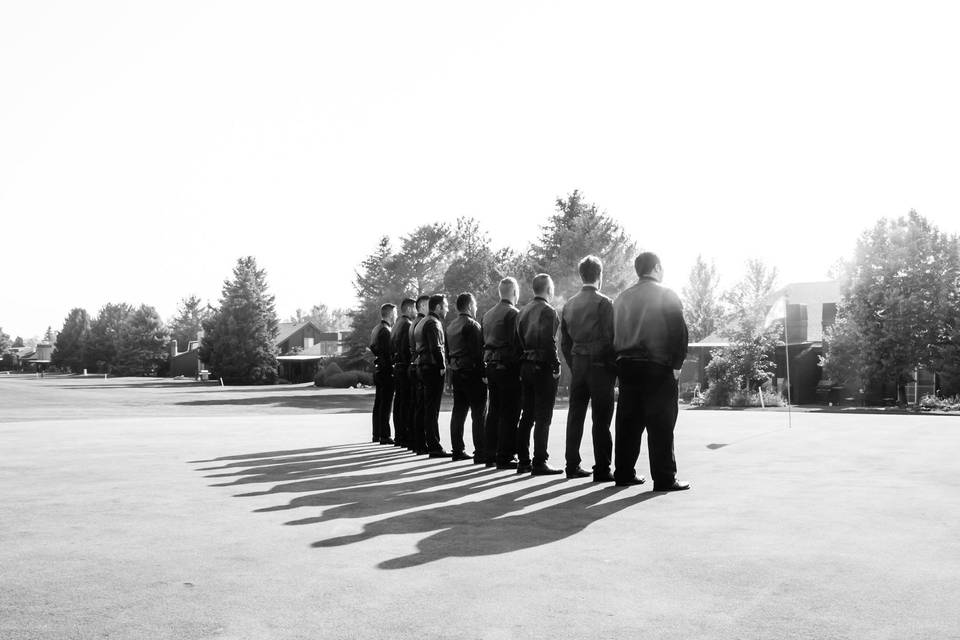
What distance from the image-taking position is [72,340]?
146 meters

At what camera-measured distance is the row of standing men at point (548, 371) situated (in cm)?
879

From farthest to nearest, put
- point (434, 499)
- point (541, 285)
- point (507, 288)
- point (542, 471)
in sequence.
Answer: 1. point (507, 288)
2. point (541, 285)
3. point (542, 471)
4. point (434, 499)

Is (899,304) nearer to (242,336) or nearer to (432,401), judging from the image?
(432,401)

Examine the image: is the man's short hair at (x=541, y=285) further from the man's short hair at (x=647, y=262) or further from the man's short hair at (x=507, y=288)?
the man's short hair at (x=647, y=262)

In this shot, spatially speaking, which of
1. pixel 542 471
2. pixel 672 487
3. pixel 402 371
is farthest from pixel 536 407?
pixel 402 371

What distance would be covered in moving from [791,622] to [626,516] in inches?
113

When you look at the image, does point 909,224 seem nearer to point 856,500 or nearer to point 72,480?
point 856,500

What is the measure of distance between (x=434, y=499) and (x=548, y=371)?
2747 mm

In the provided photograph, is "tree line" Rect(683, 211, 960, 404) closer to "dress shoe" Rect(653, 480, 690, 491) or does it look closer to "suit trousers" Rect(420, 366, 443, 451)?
"suit trousers" Rect(420, 366, 443, 451)

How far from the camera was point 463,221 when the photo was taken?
81312mm

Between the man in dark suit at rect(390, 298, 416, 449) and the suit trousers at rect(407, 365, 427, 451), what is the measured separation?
0.21m

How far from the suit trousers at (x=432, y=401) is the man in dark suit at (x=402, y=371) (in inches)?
39.0

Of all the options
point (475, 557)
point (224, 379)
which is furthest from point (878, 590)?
point (224, 379)

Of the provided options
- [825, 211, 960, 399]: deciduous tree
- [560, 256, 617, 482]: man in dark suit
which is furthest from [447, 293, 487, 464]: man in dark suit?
[825, 211, 960, 399]: deciduous tree
